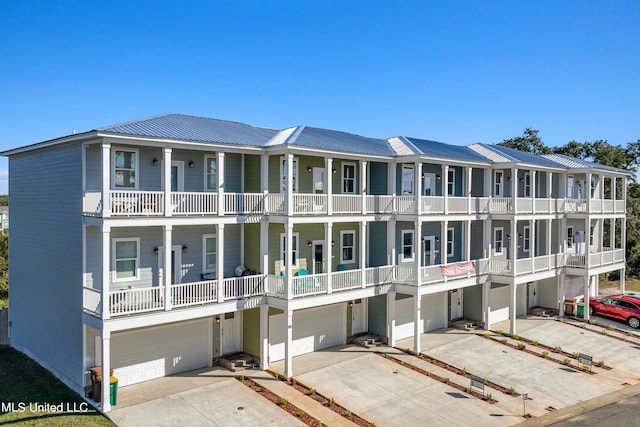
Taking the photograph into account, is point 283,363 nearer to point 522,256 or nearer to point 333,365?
point 333,365

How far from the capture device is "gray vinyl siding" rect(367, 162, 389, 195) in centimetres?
2298

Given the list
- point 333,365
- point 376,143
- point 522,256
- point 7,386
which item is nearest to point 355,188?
point 376,143

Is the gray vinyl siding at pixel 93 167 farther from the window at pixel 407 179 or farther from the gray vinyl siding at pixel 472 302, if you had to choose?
the gray vinyl siding at pixel 472 302

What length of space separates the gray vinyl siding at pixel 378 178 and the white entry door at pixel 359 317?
525 centimetres

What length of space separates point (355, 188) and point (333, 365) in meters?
7.87

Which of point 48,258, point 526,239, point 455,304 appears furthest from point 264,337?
point 526,239

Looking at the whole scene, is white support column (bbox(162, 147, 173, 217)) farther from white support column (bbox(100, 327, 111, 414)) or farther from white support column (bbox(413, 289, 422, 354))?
white support column (bbox(413, 289, 422, 354))

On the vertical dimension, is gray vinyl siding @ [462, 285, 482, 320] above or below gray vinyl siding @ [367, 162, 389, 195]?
below

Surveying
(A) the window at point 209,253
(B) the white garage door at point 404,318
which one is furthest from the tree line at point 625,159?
(A) the window at point 209,253

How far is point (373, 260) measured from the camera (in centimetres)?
2352

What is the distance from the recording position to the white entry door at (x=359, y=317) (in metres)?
23.2

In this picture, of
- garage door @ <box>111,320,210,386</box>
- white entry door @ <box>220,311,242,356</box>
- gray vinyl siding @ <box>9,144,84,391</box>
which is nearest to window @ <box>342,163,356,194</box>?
white entry door @ <box>220,311,242,356</box>

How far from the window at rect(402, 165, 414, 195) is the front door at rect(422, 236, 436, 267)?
2.83 m

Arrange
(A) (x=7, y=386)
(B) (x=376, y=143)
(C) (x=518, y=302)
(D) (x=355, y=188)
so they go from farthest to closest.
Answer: (C) (x=518, y=302)
(B) (x=376, y=143)
(D) (x=355, y=188)
(A) (x=7, y=386)
